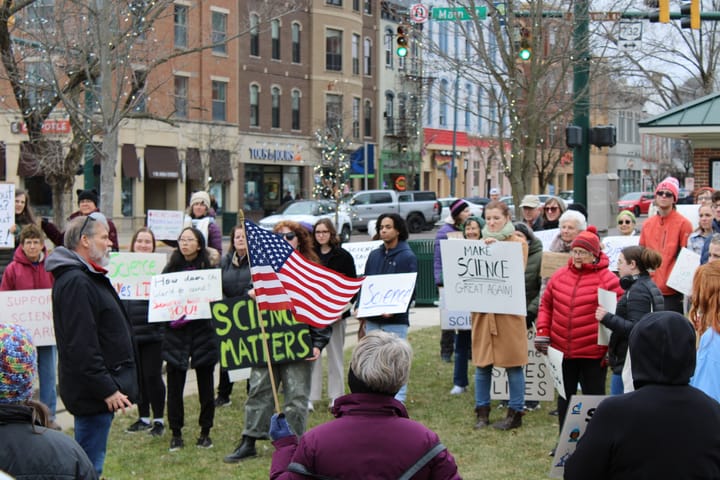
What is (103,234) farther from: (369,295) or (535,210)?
(535,210)

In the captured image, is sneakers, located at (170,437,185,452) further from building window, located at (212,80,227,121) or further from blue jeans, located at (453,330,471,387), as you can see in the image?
building window, located at (212,80,227,121)

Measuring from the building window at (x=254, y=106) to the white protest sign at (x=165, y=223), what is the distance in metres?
33.8

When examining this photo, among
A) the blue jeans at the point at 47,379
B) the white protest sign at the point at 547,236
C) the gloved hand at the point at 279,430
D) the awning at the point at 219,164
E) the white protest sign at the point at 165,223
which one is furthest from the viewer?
the awning at the point at 219,164

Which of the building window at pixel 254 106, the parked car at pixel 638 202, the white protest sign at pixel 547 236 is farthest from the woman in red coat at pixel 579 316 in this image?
the parked car at pixel 638 202

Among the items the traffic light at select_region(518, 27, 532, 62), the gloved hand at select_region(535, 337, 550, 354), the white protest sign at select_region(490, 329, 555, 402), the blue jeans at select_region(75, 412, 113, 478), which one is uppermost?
the traffic light at select_region(518, 27, 532, 62)

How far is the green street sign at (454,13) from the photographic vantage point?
1689 cm

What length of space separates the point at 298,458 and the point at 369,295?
5.57 meters

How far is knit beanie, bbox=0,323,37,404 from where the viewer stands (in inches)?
129

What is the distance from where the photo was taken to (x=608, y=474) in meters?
3.47

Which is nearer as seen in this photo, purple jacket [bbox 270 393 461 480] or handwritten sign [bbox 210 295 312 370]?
purple jacket [bbox 270 393 461 480]

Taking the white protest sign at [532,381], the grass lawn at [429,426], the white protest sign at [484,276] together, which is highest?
the white protest sign at [484,276]

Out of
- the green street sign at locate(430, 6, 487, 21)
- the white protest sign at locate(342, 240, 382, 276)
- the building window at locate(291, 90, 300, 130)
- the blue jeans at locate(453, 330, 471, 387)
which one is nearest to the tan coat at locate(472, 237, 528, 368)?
the blue jeans at locate(453, 330, 471, 387)

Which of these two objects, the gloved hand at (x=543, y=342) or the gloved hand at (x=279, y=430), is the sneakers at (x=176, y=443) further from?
the gloved hand at (x=279, y=430)

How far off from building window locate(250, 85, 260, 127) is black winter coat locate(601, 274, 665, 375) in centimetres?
4420
